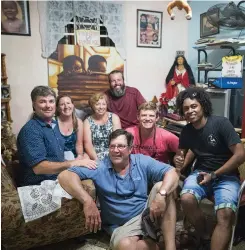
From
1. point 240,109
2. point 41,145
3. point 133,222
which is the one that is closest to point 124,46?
point 240,109

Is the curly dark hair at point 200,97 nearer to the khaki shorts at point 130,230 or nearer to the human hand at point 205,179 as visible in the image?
the human hand at point 205,179

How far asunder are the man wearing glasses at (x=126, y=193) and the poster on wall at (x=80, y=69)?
1.59 meters

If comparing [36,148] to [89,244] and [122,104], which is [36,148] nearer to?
[89,244]

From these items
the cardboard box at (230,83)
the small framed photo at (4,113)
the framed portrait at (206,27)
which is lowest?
the small framed photo at (4,113)

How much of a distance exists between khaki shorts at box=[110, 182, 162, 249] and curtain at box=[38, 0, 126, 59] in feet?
7.24

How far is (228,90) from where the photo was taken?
104 inches

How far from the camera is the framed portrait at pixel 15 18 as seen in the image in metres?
2.83

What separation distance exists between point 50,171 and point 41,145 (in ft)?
0.63

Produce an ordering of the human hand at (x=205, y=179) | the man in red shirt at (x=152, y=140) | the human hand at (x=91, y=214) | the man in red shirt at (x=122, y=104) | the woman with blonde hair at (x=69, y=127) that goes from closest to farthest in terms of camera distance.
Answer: the human hand at (x=91, y=214) < the human hand at (x=205, y=179) < the man in red shirt at (x=152, y=140) < the woman with blonde hair at (x=69, y=127) < the man in red shirt at (x=122, y=104)

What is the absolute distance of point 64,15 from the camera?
304cm

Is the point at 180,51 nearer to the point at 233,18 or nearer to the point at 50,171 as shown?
the point at 233,18

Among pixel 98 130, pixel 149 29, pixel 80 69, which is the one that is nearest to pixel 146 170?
pixel 98 130

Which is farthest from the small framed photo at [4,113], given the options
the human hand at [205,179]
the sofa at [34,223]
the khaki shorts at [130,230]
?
the human hand at [205,179]

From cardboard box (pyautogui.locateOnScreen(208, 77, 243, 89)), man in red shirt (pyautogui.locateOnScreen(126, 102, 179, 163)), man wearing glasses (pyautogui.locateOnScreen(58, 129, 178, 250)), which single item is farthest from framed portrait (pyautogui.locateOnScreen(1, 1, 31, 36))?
cardboard box (pyautogui.locateOnScreen(208, 77, 243, 89))
